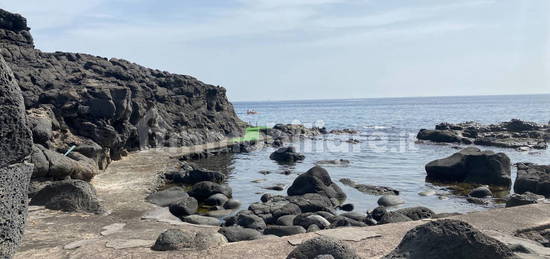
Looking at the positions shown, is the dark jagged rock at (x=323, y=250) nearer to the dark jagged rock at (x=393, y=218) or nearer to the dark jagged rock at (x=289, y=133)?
the dark jagged rock at (x=393, y=218)

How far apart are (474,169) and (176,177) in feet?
55.6

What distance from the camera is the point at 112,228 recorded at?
10703mm

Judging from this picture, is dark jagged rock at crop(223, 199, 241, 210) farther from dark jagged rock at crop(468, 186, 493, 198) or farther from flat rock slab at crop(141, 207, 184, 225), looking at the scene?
dark jagged rock at crop(468, 186, 493, 198)

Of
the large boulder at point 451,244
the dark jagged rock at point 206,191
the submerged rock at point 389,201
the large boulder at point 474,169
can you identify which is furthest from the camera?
the large boulder at point 474,169

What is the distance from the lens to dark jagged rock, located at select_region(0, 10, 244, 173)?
1017 inches

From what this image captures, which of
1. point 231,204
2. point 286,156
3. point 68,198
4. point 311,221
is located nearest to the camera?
point 68,198

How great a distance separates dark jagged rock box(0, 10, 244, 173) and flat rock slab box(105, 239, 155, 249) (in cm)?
1595

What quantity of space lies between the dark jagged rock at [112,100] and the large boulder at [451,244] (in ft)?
70.7

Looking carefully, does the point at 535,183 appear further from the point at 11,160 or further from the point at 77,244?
the point at 11,160

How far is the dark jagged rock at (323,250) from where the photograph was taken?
706 cm

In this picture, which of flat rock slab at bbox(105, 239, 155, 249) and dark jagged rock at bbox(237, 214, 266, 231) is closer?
flat rock slab at bbox(105, 239, 155, 249)

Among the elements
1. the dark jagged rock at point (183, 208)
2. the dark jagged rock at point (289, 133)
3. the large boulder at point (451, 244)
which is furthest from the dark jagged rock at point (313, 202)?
the dark jagged rock at point (289, 133)

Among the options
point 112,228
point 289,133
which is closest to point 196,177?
point 112,228

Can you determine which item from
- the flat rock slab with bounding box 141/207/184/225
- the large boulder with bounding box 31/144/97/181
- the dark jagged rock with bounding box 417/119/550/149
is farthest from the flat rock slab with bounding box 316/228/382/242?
the dark jagged rock with bounding box 417/119/550/149
